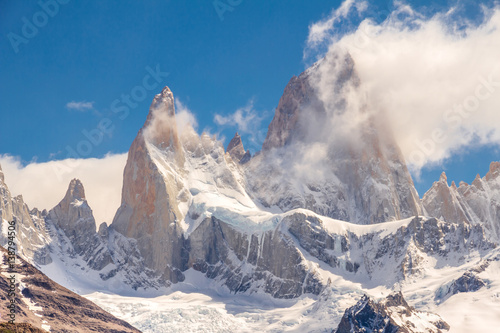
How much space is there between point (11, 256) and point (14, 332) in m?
14.3

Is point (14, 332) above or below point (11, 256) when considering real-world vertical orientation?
below

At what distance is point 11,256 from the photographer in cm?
13812

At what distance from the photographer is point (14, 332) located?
146m
